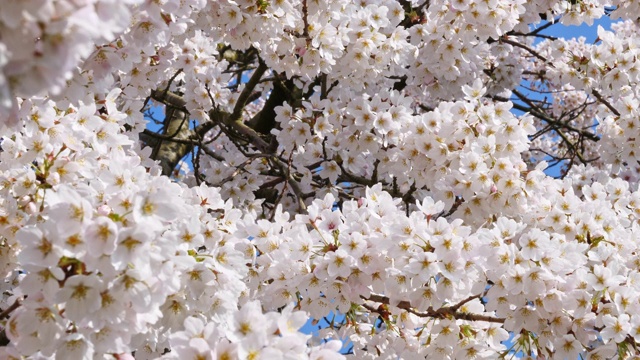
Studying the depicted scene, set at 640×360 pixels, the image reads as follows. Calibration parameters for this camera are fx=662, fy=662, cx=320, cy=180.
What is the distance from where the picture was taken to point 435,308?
275 centimetres

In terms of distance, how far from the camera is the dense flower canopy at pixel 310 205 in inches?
72.6

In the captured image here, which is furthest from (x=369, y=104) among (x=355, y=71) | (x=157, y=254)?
(x=157, y=254)

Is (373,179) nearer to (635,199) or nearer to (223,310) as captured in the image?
(635,199)

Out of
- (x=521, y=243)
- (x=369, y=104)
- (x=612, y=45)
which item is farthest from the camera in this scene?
(x=612, y=45)

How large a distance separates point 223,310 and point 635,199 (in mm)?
2459

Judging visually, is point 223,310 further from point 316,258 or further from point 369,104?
point 369,104

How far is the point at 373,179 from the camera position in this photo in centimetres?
485

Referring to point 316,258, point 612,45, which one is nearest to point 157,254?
point 316,258

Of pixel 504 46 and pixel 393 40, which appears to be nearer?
pixel 393 40

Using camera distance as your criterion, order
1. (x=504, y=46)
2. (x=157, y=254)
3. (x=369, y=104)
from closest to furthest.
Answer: (x=157, y=254) → (x=369, y=104) → (x=504, y=46)

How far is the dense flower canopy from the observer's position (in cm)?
184

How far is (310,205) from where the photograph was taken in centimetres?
323

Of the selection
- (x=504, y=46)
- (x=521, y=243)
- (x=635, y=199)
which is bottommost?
(x=521, y=243)

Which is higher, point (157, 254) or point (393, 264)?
point (393, 264)
